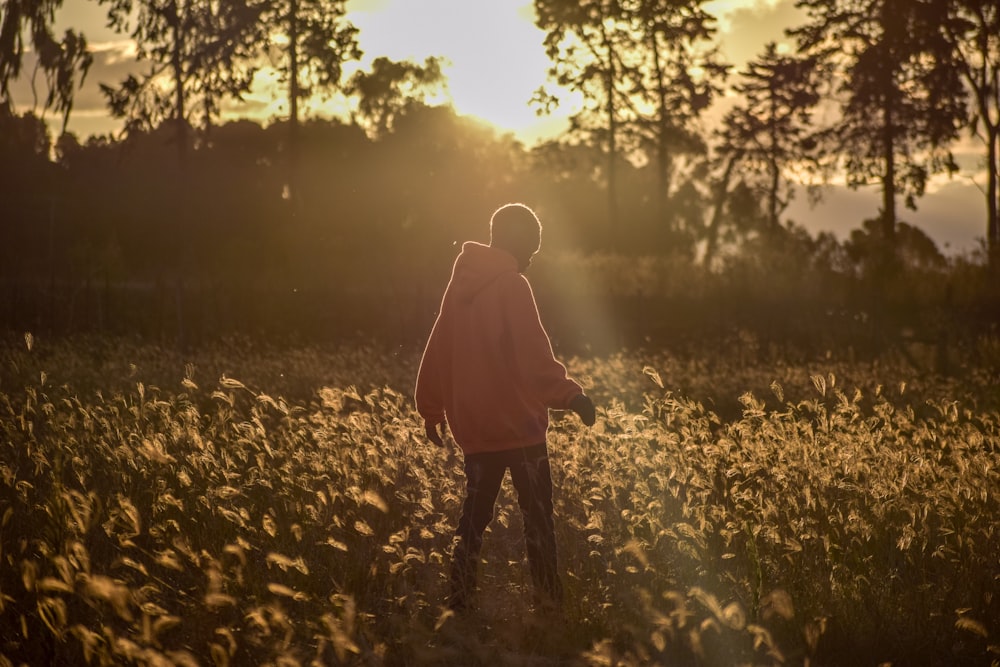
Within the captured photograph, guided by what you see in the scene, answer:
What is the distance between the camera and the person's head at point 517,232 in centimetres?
535

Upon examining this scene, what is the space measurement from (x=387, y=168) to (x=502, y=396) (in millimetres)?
32125

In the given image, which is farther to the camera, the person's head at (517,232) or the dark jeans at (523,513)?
the person's head at (517,232)

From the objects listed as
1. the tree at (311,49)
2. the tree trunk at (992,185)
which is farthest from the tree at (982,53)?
the tree at (311,49)

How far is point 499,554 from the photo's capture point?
6.41 m

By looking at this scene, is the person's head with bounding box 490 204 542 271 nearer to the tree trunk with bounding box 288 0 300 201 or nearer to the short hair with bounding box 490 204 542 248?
the short hair with bounding box 490 204 542 248

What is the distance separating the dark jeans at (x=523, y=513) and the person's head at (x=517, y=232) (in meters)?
0.99

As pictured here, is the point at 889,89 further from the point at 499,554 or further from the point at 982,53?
the point at 499,554

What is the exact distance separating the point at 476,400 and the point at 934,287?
22.3 meters

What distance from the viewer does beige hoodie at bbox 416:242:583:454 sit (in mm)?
5156

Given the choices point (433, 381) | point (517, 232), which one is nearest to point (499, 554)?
point (433, 381)

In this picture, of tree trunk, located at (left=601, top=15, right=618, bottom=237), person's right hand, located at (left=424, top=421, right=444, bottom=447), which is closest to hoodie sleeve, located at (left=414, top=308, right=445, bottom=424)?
person's right hand, located at (left=424, top=421, right=444, bottom=447)

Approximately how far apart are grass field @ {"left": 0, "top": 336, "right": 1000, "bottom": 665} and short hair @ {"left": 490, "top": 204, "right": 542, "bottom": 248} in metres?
1.45

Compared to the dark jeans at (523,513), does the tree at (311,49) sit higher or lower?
higher

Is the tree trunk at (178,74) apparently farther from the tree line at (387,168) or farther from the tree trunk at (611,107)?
the tree trunk at (611,107)
